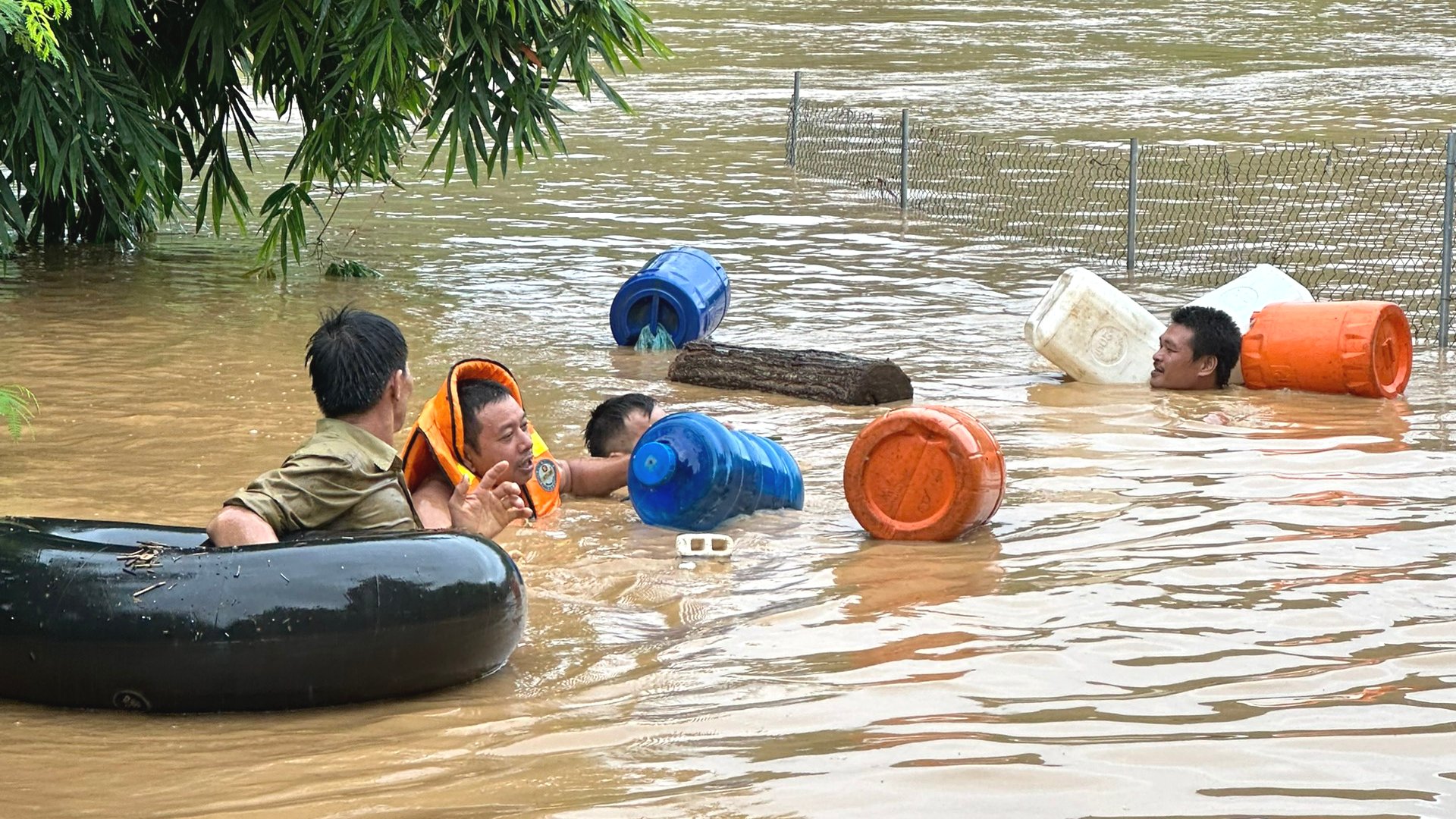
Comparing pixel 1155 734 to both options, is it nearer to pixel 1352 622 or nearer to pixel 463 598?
pixel 1352 622

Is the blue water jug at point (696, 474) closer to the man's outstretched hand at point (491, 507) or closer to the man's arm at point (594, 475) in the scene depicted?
the man's arm at point (594, 475)

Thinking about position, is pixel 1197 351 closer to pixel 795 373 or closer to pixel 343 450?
pixel 795 373

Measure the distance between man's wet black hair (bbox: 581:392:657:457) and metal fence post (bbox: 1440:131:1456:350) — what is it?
5.63m

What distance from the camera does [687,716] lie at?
4.63 m

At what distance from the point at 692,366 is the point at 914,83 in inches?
700

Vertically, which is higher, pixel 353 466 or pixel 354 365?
pixel 354 365

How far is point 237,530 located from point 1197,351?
6.16 metres

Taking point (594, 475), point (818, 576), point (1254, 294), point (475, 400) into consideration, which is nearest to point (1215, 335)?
point (1254, 294)

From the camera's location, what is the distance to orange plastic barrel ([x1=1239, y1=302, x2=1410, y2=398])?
30.3 feet

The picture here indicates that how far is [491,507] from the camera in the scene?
5.30 metres

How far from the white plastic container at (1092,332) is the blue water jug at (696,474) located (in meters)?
3.25

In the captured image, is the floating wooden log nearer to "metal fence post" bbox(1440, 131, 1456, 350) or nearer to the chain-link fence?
"metal fence post" bbox(1440, 131, 1456, 350)

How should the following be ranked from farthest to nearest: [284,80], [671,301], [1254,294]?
[284,80]
[671,301]
[1254,294]

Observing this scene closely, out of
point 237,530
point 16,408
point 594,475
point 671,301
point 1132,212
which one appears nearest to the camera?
point 237,530
